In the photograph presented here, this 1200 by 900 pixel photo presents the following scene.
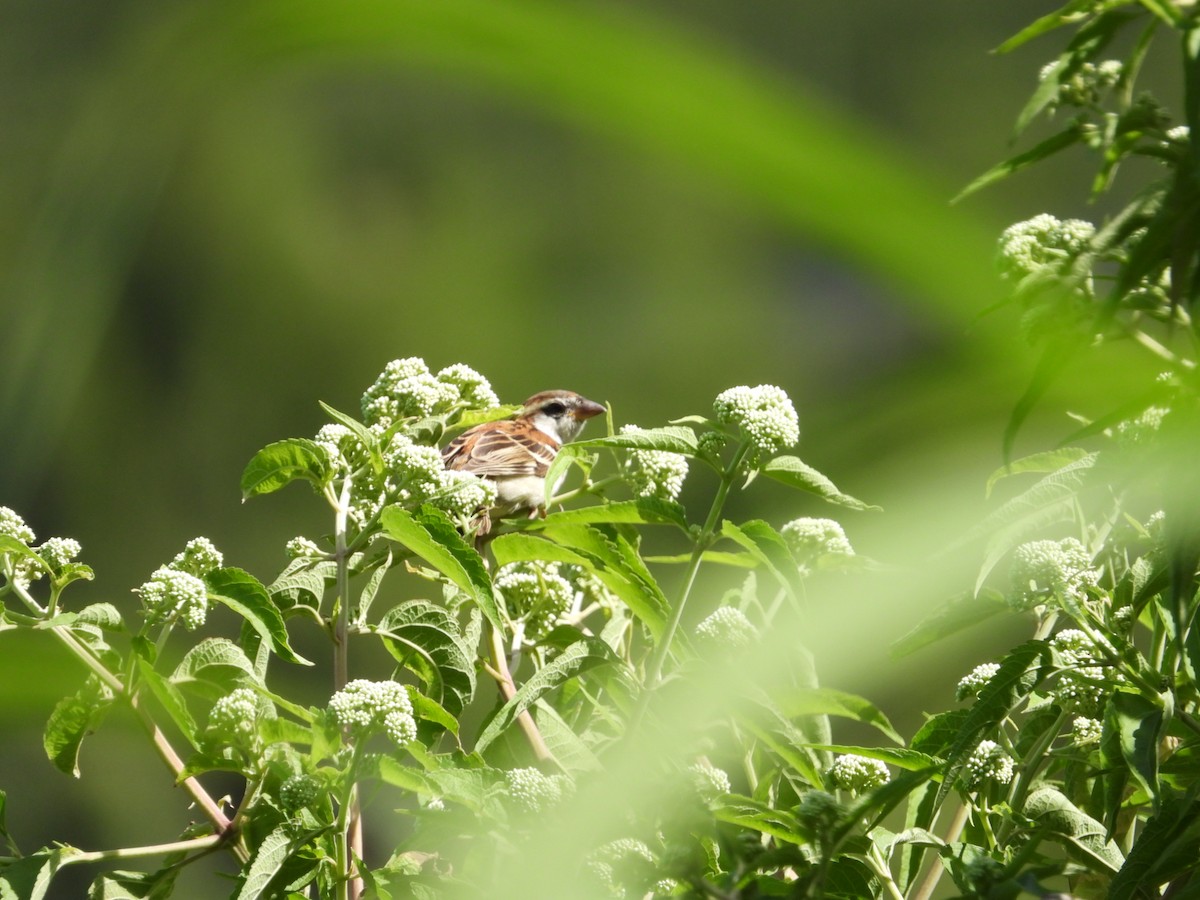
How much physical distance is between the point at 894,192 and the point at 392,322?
11726 mm

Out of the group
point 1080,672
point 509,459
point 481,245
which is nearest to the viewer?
point 1080,672

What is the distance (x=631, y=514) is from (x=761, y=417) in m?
0.21

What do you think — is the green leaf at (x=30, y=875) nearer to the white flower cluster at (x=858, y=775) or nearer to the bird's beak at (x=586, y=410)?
the white flower cluster at (x=858, y=775)

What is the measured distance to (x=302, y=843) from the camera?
123 cm

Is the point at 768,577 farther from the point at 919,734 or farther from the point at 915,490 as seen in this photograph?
the point at 915,490

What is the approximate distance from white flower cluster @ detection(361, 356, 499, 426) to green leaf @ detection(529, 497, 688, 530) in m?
0.45

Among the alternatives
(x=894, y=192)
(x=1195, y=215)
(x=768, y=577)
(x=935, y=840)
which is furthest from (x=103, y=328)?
(x=768, y=577)

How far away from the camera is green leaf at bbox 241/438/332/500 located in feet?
5.11

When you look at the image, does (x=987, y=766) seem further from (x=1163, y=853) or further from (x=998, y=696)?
(x=1163, y=853)

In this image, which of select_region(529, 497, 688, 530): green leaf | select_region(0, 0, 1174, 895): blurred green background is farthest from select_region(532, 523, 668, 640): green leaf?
select_region(0, 0, 1174, 895): blurred green background

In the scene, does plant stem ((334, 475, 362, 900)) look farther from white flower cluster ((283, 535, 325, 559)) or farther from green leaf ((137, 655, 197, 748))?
green leaf ((137, 655, 197, 748))

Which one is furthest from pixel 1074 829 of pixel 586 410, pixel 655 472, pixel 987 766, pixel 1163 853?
pixel 586 410

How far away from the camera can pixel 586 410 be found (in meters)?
4.71

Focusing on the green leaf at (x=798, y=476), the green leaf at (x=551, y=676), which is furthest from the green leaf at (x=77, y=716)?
the green leaf at (x=798, y=476)
